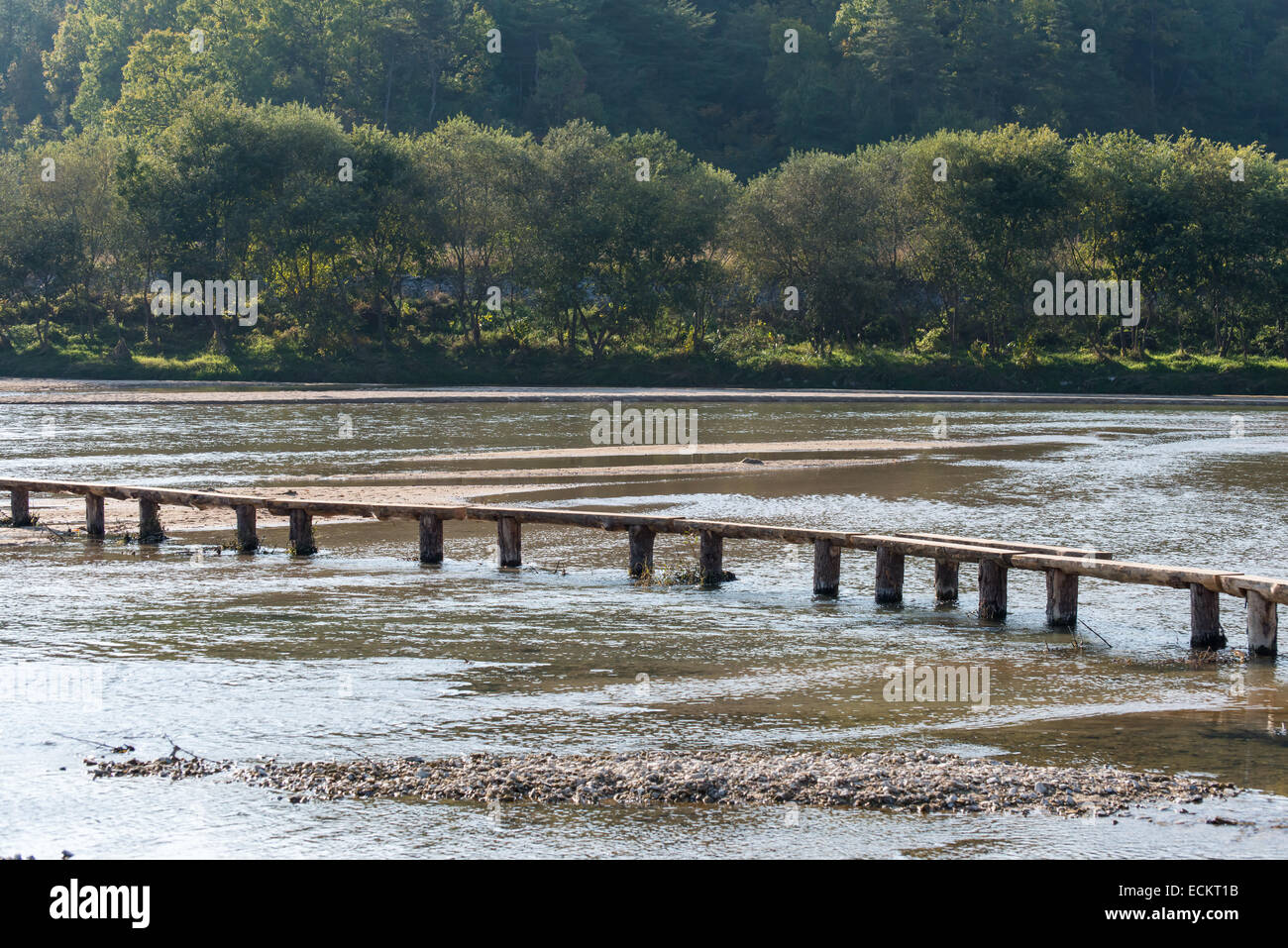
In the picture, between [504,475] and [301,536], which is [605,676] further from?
[504,475]

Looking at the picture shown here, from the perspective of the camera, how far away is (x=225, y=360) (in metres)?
66.1

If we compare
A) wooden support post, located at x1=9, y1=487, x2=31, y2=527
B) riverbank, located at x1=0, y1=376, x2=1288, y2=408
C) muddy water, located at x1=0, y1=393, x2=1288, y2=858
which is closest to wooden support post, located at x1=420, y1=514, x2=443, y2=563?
muddy water, located at x1=0, y1=393, x2=1288, y2=858

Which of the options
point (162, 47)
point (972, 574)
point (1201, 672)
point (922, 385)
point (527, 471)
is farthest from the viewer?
point (162, 47)

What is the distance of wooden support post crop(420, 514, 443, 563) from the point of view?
2136cm

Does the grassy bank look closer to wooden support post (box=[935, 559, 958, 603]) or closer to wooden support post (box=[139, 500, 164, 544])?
wooden support post (box=[139, 500, 164, 544])

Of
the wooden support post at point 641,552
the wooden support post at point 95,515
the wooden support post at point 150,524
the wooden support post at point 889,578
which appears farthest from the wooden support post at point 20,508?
the wooden support post at point 889,578

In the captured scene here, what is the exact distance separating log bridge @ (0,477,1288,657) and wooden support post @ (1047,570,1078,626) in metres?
0.01

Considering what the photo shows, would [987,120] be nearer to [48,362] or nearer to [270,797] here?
[48,362]

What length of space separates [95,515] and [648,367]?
1666 inches

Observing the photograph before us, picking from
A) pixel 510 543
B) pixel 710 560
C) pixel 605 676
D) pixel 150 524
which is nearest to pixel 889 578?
pixel 710 560

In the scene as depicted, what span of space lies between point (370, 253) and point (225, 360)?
856 cm

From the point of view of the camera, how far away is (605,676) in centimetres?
1428

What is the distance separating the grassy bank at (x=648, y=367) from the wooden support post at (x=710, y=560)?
43.1m

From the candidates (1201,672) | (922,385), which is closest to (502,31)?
(922,385)
